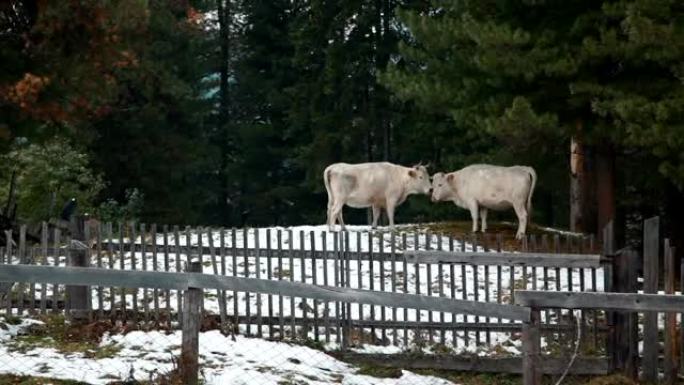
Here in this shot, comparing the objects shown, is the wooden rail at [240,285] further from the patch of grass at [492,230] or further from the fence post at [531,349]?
the patch of grass at [492,230]

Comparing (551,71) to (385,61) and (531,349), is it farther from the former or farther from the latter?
(385,61)

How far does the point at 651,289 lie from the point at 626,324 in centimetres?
50

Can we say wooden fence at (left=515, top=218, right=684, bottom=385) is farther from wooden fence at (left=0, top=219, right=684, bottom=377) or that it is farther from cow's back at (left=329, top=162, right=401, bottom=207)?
cow's back at (left=329, top=162, right=401, bottom=207)

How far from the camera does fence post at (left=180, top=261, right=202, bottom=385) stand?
8602 mm

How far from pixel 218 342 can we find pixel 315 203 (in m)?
30.3

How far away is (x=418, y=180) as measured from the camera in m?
20.8

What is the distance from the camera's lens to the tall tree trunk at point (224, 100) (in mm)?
44500

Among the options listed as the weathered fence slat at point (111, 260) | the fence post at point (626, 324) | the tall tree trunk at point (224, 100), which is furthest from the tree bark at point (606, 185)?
Result: the tall tree trunk at point (224, 100)

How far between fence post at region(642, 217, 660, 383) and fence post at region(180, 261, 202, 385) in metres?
5.14

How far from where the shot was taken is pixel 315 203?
1636 inches

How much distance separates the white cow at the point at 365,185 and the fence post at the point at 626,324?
906 cm

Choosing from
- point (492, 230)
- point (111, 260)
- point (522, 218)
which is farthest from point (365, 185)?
point (111, 260)

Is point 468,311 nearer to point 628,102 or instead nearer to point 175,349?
point 175,349

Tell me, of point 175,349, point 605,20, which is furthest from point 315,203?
point 175,349
